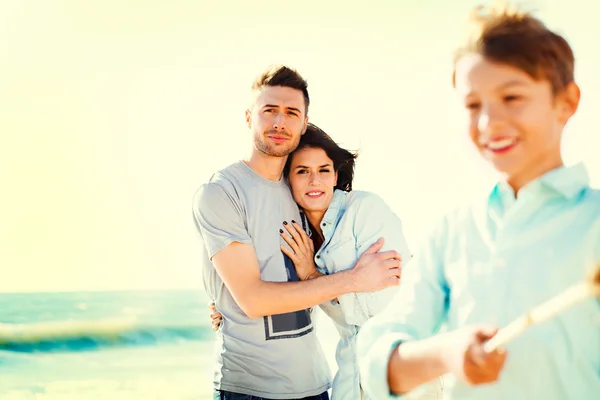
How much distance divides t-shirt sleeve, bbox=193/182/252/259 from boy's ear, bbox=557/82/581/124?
5.88ft

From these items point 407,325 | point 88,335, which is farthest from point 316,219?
point 88,335

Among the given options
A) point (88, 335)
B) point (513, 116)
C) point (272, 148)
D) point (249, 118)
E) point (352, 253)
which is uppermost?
point (88, 335)

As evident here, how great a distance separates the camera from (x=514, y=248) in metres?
1.16

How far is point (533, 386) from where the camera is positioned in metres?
1.09

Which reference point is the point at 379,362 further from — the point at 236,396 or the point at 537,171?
the point at 236,396

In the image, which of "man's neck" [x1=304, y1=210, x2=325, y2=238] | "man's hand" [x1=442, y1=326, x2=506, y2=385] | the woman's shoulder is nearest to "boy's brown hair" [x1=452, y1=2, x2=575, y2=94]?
"man's hand" [x1=442, y1=326, x2=506, y2=385]

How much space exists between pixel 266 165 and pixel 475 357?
2.21 m

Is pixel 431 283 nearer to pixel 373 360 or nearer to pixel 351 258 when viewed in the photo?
pixel 373 360

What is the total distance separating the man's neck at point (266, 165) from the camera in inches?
121

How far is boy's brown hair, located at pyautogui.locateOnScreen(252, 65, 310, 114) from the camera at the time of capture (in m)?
3.25

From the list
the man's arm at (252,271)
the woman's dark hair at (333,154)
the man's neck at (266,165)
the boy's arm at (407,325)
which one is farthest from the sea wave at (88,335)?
the boy's arm at (407,325)

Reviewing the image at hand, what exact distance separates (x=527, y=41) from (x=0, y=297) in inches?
715

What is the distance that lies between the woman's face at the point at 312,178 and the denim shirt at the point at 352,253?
0.26 feet

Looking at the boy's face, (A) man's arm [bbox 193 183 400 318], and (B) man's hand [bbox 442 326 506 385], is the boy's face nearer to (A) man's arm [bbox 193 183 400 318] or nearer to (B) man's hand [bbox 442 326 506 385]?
(B) man's hand [bbox 442 326 506 385]
